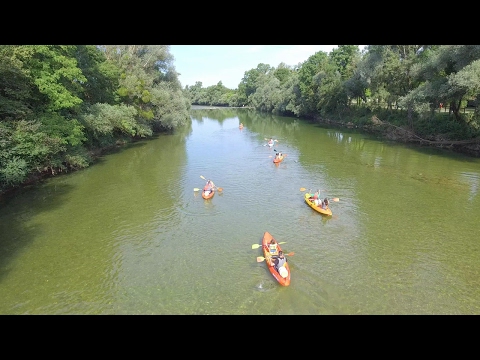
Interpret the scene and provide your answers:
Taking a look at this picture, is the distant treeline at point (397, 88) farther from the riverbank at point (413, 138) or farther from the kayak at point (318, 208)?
the kayak at point (318, 208)

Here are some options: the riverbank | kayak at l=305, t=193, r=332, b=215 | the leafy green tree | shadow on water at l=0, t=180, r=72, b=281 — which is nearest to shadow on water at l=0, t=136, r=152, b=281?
shadow on water at l=0, t=180, r=72, b=281

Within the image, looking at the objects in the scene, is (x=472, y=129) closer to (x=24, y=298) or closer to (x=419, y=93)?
(x=419, y=93)

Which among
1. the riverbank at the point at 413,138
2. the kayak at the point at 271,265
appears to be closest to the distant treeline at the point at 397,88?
the riverbank at the point at 413,138

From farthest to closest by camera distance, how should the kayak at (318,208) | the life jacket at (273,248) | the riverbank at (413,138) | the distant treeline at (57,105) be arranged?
1. the riverbank at (413,138)
2. the distant treeline at (57,105)
3. the kayak at (318,208)
4. the life jacket at (273,248)

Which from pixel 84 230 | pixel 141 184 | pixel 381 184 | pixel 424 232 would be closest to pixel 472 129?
pixel 381 184

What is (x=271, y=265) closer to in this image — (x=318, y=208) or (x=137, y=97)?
(x=318, y=208)
